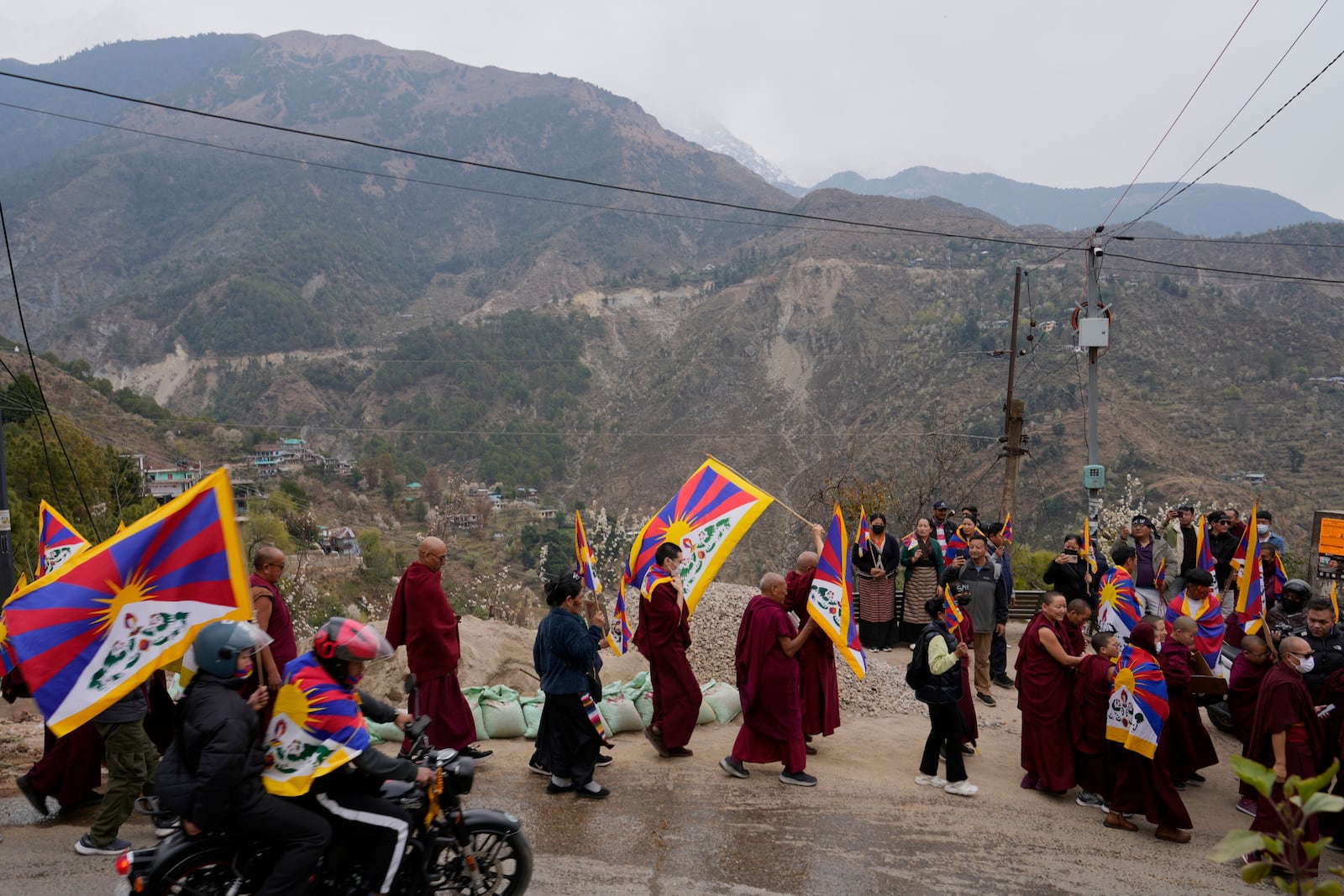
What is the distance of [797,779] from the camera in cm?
716

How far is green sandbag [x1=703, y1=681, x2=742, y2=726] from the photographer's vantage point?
8.80 metres

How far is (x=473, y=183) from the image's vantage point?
140m

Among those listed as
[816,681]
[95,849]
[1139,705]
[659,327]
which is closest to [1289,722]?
[1139,705]

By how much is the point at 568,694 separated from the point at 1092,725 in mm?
3946

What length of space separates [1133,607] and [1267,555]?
2.62 meters

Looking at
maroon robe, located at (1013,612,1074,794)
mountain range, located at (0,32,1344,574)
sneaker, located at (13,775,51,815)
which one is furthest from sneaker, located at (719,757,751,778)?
mountain range, located at (0,32,1344,574)

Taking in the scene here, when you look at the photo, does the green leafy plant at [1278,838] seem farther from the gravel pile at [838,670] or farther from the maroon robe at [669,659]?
the gravel pile at [838,670]

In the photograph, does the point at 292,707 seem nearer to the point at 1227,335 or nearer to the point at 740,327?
the point at 1227,335

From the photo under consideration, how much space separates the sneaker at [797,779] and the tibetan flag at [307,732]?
3.96 metres

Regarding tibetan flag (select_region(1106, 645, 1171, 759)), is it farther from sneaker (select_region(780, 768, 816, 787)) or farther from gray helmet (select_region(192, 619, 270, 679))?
gray helmet (select_region(192, 619, 270, 679))

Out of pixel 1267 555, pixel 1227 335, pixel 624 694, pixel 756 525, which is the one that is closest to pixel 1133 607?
pixel 1267 555

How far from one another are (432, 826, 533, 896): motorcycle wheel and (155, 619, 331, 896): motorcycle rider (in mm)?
819

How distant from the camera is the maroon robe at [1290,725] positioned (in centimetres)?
589

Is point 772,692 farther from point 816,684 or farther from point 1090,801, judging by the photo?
point 1090,801
